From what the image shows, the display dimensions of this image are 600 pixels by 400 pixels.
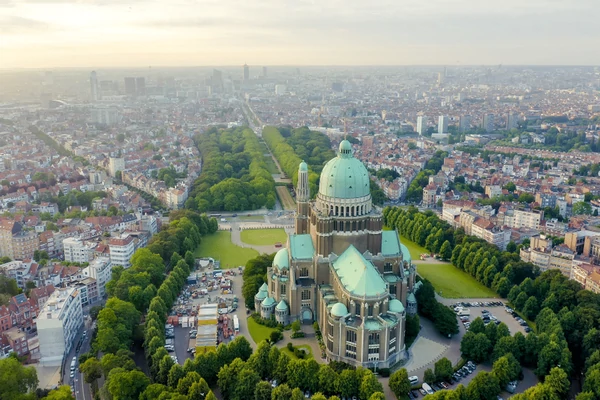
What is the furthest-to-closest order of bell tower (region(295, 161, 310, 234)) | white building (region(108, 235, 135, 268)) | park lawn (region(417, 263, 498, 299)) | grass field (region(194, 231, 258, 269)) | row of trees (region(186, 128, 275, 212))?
row of trees (region(186, 128, 275, 212)) → grass field (region(194, 231, 258, 269)) → white building (region(108, 235, 135, 268)) → park lawn (region(417, 263, 498, 299)) → bell tower (region(295, 161, 310, 234))

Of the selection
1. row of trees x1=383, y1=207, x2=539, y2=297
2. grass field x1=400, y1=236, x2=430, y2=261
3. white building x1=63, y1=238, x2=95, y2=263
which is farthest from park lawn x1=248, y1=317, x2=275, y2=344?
grass field x1=400, y1=236, x2=430, y2=261

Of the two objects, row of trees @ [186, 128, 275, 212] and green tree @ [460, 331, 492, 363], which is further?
row of trees @ [186, 128, 275, 212]

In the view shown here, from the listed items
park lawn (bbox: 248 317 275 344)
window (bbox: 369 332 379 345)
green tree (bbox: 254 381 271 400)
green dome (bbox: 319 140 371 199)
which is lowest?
park lawn (bbox: 248 317 275 344)

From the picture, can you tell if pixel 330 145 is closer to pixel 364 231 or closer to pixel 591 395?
pixel 364 231

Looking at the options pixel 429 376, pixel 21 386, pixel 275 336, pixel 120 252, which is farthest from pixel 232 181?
pixel 429 376

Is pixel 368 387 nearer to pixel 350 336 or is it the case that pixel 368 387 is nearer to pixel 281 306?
pixel 350 336

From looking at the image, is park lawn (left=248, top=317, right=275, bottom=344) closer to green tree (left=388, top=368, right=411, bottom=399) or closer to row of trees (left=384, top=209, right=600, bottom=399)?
green tree (left=388, top=368, right=411, bottom=399)

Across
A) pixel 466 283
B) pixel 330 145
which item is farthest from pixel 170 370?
pixel 330 145

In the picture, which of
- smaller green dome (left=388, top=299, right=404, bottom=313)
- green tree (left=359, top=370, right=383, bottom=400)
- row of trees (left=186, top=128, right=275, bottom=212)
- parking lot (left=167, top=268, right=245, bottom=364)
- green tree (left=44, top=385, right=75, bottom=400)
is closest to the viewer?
green tree (left=44, top=385, right=75, bottom=400)
